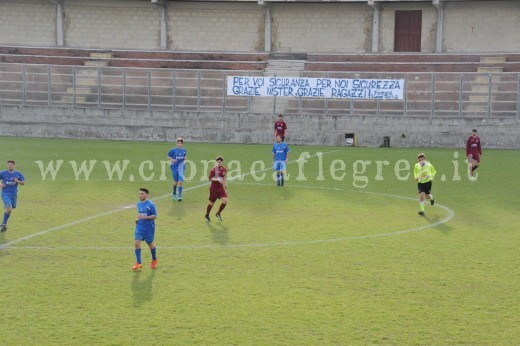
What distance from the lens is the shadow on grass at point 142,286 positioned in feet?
42.6

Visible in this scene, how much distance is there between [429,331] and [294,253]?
565cm

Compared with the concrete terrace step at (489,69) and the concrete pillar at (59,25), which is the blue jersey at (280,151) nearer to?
the concrete terrace step at (489,69)

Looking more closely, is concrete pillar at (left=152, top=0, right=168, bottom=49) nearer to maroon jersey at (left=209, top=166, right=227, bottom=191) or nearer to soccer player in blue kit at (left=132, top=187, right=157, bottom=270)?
maroon jersey at (left=209, top=166, right=227, bottom=191)

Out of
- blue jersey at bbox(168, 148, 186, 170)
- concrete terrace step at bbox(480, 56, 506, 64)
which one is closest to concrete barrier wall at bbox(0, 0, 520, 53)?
concrete terrace step at bbox(480, 56, 506, 64)

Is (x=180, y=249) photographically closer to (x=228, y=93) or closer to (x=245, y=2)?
(x=228, y=93)

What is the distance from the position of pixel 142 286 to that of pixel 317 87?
3321cm

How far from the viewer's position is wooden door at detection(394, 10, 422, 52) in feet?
182

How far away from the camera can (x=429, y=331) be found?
11.4 m

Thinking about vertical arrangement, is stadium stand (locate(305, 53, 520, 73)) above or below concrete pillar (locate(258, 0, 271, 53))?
below

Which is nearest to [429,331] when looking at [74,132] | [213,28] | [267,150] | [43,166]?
[43,166]

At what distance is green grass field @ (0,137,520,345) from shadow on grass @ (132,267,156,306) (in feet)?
0.11

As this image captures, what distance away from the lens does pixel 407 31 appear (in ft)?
182

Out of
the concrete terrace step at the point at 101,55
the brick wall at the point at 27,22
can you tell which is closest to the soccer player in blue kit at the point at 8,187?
the concrete terrace step at the point at 101,55

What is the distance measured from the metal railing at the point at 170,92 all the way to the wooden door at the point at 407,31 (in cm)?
1152
